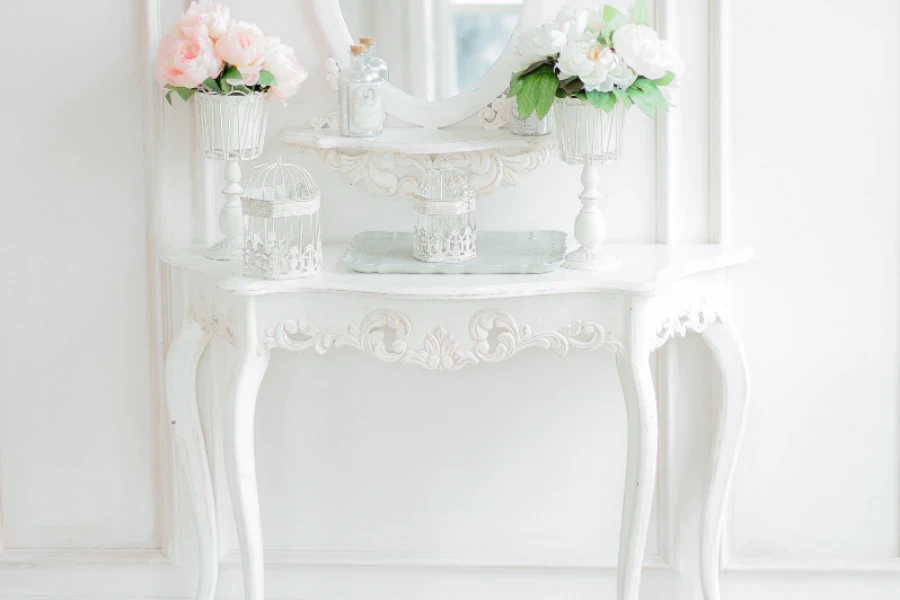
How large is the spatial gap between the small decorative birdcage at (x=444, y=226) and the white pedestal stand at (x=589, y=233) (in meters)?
0.22

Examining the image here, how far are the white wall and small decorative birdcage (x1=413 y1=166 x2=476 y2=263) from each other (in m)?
0.27

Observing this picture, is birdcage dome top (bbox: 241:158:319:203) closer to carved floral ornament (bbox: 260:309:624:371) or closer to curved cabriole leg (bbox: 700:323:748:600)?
carved floral ornament (bbox: 260:309:624:371)

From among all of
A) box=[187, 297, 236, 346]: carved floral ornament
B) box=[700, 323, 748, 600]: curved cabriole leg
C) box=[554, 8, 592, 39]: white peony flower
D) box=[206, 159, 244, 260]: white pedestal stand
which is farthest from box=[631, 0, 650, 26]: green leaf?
box=[187, 297, 236, 346]: carved floral ornament

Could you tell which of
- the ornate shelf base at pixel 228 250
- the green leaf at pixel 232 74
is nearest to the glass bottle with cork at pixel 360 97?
the green leaf at pixel 232 74

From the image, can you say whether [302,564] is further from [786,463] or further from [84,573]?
[786,463]

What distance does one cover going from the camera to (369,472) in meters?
2.91

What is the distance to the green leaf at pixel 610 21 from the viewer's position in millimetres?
2359

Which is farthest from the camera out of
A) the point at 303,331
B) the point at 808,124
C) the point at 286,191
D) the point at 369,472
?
the point at 369,472

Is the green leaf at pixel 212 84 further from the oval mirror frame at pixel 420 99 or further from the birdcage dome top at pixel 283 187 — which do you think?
the oval mirror frame at pixel 420 99

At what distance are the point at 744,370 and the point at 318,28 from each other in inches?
49.8

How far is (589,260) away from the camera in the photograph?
2.47m

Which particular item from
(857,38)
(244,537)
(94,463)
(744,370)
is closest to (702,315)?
(744,370)

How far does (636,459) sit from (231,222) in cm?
104

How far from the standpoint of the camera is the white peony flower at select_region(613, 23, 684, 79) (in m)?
2.31
